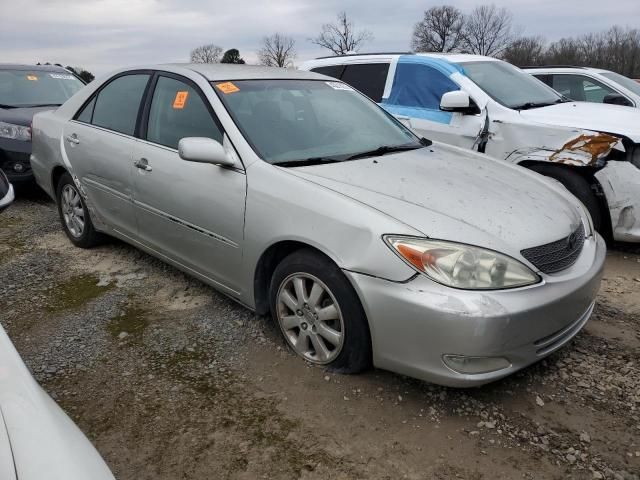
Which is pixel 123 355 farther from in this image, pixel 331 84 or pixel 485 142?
pixel 485 142

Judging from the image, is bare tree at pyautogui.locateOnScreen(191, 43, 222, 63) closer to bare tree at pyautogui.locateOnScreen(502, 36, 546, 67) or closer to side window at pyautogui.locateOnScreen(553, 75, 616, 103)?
bare tree at pyautogui.locateOnScreen(502, 36, 546, 67)

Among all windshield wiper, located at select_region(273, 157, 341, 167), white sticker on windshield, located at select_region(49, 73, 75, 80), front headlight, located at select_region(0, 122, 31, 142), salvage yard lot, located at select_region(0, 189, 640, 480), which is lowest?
salvage yard lot, located at select_region(0, 189, 640, 480)

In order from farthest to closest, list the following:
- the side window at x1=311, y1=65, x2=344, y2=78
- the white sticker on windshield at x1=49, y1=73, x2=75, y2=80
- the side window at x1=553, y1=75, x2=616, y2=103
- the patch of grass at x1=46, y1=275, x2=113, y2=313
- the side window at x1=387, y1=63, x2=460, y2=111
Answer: the white sticker on windshield at x1=49, y1=73, x2=75, y2=80 → the side window at x1=553, y1=75, x2=616, y2=103 → the side window at x1=311, y1=65, x2=344, y2=78 → the side window at x1=387, y1=63, x2=460, y2=111 → the patch of grass at x1=46, y1=275, x2=113, y2=313

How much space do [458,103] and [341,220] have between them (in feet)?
8.99

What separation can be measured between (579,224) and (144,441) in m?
2.39

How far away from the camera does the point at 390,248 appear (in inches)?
89.4

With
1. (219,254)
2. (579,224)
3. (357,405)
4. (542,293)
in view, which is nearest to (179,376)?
(219,254)

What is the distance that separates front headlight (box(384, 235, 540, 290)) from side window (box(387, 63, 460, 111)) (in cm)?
315

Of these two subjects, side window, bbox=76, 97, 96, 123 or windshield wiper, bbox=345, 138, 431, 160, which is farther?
side window, bbox=76, 97, 96, 123

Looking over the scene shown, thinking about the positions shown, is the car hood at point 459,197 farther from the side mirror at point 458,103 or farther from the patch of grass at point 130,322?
the side mirror at point 458,103

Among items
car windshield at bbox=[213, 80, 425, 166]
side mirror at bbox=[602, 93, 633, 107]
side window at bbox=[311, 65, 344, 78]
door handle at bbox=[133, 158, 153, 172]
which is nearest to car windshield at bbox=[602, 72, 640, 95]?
side mirror at bbox=[602, 93, 633, 107]

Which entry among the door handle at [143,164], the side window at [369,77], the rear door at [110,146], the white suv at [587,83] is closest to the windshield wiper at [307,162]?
the door handle at [143,164]

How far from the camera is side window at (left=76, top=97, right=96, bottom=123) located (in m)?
4.21

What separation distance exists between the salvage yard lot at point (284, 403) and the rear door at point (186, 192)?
43 centimetres
